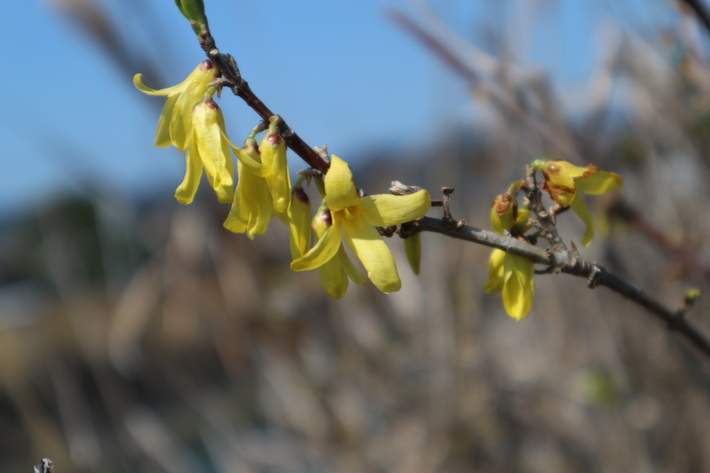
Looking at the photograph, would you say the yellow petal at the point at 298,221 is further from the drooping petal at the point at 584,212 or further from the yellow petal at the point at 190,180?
the drooping petal at the point at 584,212

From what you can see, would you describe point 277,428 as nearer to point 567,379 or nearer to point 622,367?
point 567,379

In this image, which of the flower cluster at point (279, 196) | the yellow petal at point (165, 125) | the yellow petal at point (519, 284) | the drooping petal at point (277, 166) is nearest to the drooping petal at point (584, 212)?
the yellow petal at point (519, 284)

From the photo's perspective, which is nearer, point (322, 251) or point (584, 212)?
point (322, 251)

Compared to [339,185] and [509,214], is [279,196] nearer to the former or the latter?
[339,185]

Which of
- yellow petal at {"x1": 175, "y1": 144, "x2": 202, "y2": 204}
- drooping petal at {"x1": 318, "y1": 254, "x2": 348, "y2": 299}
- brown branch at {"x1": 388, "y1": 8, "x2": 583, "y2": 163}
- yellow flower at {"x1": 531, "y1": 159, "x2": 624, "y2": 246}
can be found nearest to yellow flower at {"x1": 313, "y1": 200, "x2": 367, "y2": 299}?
drooping petal at {"x1": 318, "y1": 254, "x2": 348, "y2": 299}

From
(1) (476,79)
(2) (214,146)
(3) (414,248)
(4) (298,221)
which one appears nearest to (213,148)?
(2) (214,146)

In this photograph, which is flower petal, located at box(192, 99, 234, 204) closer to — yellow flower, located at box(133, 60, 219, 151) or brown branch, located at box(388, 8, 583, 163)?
yellow flower, located at box(133, 60, 219, 151)
